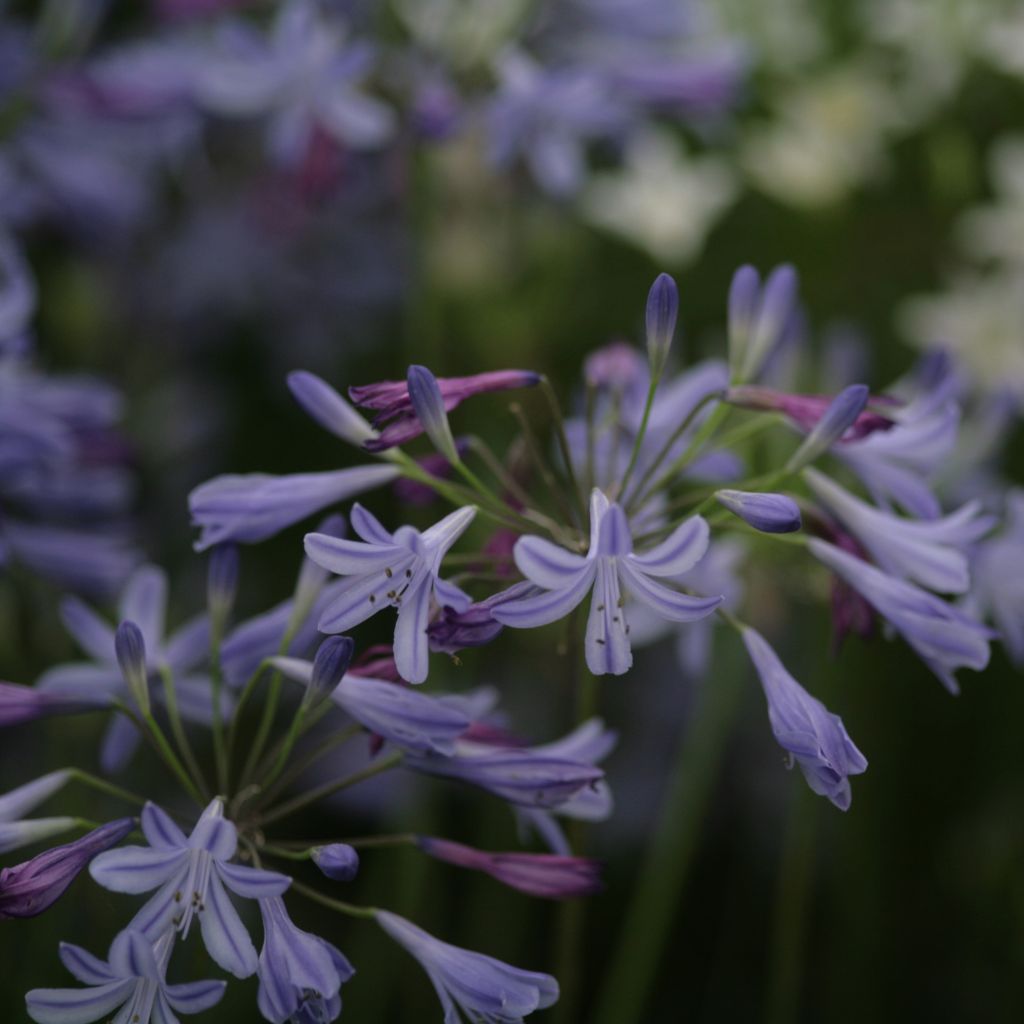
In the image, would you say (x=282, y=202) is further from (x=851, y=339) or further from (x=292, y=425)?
(x=851, y=339)

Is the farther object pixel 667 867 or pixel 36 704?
pixel 667 867

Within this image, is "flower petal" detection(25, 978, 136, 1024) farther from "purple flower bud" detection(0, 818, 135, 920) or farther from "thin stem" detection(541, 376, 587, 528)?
"thin stem" detection(541, 376, 587, 528)

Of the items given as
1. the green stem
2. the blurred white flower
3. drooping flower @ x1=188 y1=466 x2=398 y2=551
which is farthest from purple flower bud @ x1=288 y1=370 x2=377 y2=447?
the blurred white flower

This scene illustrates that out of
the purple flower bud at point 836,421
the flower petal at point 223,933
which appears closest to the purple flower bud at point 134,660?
the flower petal at point 223,933

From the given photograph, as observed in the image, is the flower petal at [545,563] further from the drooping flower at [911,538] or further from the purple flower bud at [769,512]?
the drooping flower at [911,538]

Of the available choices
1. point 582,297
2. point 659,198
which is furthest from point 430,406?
point 582,297

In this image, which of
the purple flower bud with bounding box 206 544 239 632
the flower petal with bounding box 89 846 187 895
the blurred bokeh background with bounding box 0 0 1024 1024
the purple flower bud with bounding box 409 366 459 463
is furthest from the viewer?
the blurred bokeh background with bounding box 0 0 1024 1024

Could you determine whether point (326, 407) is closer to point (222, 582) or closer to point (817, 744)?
point (222, 582)
